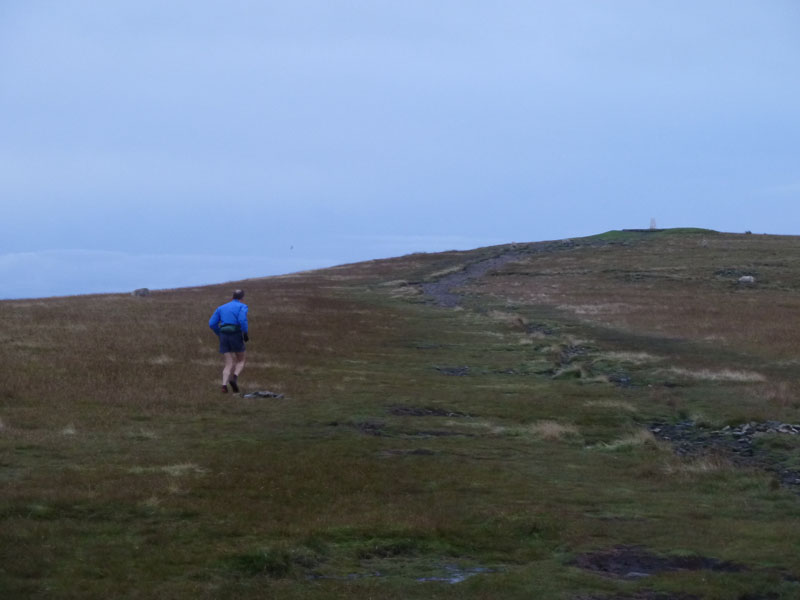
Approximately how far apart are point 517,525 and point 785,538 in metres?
3.25

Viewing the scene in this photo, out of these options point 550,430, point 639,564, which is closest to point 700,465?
point 550,430

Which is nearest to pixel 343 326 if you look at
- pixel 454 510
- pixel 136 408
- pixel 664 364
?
pixel 664 364

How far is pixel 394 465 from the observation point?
1548cm

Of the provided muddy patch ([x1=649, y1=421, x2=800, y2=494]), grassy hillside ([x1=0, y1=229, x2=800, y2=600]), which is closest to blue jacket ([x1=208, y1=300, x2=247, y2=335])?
grassy hillside ([x1=0, y1=229, x2=800, y2=600])

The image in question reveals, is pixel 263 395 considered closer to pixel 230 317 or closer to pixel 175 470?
pixel 230 317

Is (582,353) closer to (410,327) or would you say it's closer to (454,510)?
(410,327)

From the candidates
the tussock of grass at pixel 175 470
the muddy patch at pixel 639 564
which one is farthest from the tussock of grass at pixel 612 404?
the muddy patch at pixel 639 564

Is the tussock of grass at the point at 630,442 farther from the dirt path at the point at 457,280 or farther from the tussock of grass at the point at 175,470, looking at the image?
the dirt path at the point at 457,280

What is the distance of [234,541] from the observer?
35.1ft

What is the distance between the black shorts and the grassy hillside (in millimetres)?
1257

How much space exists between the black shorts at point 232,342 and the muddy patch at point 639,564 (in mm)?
13558

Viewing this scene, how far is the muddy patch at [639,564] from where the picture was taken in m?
10.1

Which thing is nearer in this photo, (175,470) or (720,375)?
(175,470)

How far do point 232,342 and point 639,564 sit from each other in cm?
1413
